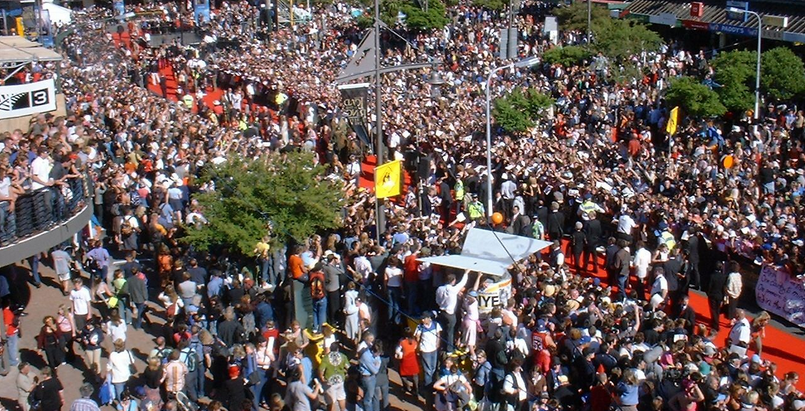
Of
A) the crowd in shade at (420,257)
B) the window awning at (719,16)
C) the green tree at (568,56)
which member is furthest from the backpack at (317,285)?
the window awning at (719,16)

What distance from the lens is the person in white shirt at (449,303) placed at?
13.7 meters

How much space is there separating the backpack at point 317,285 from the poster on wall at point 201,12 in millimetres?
30727

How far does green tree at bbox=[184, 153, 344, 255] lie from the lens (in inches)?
648

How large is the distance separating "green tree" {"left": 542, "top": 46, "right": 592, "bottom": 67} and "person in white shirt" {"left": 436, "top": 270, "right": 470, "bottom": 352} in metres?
23.6

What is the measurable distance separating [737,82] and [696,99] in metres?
1.72

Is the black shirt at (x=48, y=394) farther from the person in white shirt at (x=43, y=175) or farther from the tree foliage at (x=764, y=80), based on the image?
the tree foliage at (x=764, y=80)

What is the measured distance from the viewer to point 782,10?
36625 mm

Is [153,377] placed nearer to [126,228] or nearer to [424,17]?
[126,228]

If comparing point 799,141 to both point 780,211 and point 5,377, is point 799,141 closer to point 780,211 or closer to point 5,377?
point 780,211

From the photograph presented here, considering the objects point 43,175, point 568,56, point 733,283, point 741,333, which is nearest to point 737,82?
point 568,56

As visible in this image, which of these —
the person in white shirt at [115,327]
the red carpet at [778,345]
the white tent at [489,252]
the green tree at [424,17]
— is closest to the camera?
the person in white shirt at [115,327]

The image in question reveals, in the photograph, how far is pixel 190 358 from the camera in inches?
495

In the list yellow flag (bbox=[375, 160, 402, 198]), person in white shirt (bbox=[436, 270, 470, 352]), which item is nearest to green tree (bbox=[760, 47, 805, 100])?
yellow flag (bbox=[375, 160, 402, 198])

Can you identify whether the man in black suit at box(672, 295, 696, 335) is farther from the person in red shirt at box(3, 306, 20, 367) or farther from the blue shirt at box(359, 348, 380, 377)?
the person in red shirt at box(3, 306, 20, 367)
